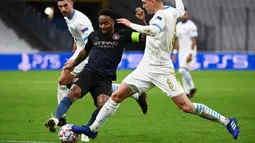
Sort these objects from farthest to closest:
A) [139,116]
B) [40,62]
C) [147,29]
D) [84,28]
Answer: [40,62] < [139,116] < [84,28] < [147,29]

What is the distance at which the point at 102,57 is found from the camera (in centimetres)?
1199

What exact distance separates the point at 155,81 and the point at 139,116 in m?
4.87

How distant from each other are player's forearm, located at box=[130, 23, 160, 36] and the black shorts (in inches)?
60.6

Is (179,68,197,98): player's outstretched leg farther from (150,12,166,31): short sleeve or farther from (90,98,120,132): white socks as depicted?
(150,12,166,31): short sleeve

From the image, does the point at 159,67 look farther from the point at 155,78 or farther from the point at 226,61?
the point at 226,61

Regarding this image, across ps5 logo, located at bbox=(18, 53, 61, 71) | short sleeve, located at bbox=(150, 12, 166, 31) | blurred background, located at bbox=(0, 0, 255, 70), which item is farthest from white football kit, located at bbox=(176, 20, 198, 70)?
blurred background, located at bbox=(0, 0, 255, 70)

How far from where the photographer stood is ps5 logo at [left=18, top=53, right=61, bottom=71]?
33469mm

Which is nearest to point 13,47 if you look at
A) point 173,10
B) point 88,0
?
point 88,0

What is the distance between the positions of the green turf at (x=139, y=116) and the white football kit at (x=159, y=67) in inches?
47.2

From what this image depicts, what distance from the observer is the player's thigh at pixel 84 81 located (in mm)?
11773

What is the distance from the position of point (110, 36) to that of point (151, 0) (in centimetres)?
99

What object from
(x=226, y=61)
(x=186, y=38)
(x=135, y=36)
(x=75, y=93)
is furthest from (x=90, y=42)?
(x=226, y=61)

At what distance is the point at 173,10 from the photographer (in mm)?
11469

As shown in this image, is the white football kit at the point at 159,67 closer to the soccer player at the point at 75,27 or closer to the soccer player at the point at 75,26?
the soccer player at the point at 75,27
